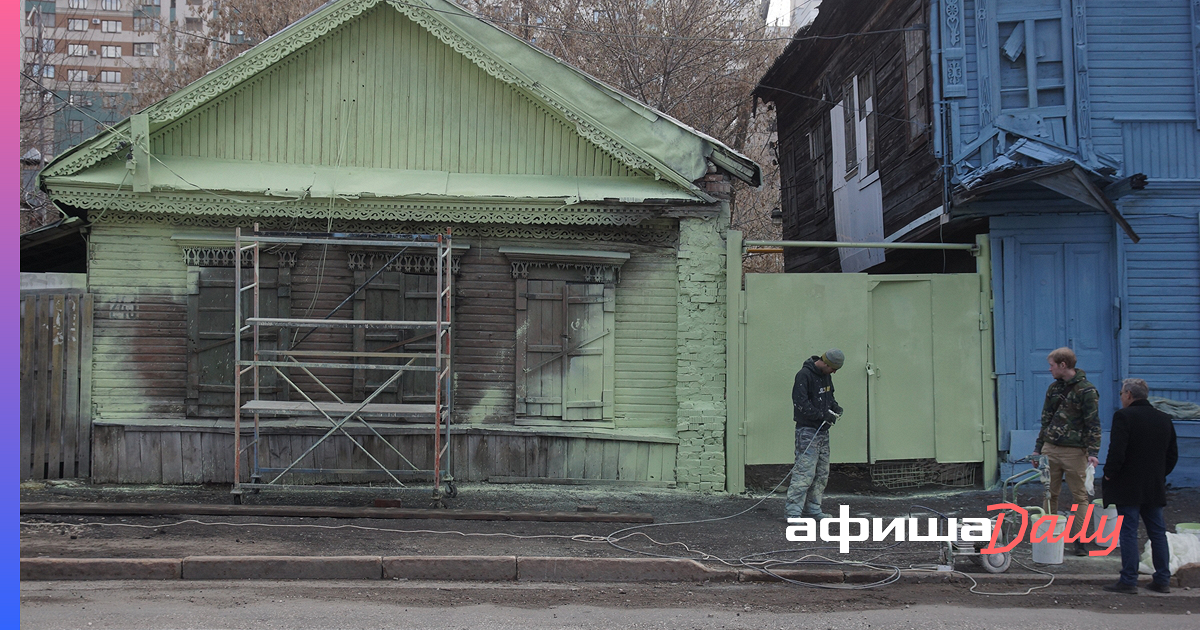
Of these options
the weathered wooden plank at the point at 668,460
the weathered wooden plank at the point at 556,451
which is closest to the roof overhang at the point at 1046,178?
the weathered wooden plank at the point at 668,460

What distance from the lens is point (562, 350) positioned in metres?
9.68

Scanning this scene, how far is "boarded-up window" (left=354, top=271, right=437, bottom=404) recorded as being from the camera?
9.62 metres

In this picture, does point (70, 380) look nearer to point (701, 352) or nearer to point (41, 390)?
point (41, 390)

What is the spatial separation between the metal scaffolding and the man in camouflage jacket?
578 centimetres

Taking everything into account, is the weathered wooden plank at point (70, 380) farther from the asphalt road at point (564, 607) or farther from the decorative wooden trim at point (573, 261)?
the decorative wooden trim at point (573, 261)

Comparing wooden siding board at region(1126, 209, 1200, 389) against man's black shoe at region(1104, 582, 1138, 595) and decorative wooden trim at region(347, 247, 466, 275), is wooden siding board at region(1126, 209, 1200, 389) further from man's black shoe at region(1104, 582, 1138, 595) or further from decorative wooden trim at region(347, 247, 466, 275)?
decorative wooden trim at region(347, 247, 466, 275)

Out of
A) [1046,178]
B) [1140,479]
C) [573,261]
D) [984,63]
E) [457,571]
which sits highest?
[984,63]

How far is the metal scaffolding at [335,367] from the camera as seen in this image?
26.9 ft

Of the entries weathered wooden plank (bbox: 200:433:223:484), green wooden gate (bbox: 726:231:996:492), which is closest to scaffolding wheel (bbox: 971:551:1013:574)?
green wooden gate (bbox: 726:231:996:492)

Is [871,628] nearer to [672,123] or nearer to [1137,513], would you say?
[1137,513]

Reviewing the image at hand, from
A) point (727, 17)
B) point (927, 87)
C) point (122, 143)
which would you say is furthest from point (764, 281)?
point (727, 17)

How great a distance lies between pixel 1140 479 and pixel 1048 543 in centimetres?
96

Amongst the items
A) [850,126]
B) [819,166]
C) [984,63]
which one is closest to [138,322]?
[984,63]

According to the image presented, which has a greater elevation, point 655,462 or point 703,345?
point 703,345
